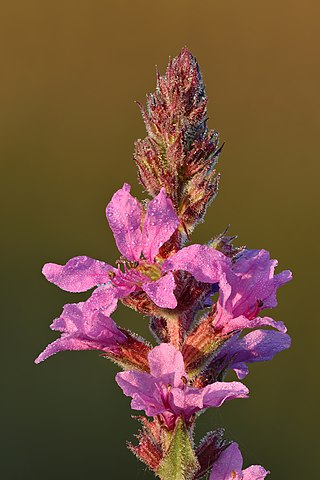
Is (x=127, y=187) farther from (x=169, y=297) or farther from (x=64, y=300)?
(x=64, y=300)

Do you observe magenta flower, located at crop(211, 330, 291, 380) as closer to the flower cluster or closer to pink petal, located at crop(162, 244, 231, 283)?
the flower cluster

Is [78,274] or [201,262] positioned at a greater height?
[78,274]

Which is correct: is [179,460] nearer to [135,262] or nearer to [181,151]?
[135,262]

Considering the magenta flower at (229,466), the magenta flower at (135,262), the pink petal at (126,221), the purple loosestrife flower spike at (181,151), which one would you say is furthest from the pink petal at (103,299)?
the magenta flower at (229,466)

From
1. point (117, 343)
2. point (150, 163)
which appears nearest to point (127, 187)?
point (150, 163)

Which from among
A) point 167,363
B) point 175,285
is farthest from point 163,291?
point 167,363

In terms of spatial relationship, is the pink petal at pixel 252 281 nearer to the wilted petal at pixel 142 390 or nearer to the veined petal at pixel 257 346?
the veined petal at pixel 257 346
